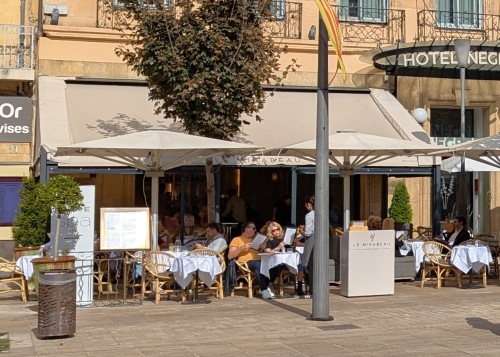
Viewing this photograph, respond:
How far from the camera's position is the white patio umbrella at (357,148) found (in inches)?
530

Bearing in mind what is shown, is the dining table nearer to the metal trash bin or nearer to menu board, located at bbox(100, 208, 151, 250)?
menu board, located at bbox(100, 208, 151, 250)

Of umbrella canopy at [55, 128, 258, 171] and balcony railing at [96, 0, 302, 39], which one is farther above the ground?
balcony railing at [96, 0, 302, 39]

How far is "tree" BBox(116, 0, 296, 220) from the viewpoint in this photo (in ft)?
45.0

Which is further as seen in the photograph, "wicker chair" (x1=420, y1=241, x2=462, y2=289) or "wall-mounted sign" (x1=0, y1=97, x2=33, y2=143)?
"wall-mounted sign" (x1=0, y1=97, x2=33, y2=143)

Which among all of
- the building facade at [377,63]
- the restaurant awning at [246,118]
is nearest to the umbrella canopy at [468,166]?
the restaurant awning at [246,118]

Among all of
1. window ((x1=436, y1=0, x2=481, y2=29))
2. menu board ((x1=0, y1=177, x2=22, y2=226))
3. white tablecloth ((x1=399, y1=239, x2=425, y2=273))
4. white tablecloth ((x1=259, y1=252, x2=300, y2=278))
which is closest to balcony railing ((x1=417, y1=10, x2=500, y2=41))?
window ((x1=436, y1=0, x2=481, y2=29))

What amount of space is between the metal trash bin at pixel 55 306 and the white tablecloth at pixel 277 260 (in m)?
4.01

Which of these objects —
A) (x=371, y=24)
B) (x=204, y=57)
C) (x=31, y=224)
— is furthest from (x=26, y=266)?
(x=371, y=24)

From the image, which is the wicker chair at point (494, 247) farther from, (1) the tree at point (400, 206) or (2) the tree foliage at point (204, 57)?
(2) the tree foliage at point (204, 57)

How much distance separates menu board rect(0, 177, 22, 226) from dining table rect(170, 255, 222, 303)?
6.68 meters

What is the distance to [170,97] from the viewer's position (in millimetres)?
14000

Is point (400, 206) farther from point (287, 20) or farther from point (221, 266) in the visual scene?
point (221, 266)

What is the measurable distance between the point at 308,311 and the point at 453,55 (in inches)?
327

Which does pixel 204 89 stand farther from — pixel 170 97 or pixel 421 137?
pixel 421 137
